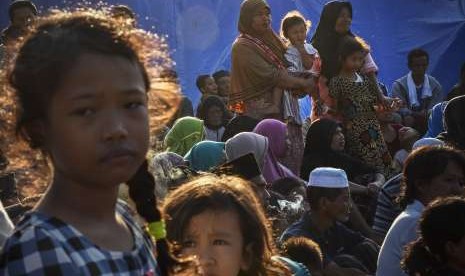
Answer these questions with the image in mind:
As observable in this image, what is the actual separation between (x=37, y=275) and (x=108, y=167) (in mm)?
285

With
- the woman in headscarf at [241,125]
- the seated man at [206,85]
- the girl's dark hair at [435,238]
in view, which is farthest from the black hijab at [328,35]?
the girl's dark hair at [435,238]

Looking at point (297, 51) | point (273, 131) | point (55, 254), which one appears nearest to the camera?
point (55, 254)

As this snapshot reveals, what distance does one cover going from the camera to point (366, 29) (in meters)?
11.9

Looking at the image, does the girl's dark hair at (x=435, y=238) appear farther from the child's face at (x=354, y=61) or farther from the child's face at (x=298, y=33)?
the child's face at (x=298, y=33)

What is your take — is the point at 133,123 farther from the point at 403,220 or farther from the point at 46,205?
the point at 403,220

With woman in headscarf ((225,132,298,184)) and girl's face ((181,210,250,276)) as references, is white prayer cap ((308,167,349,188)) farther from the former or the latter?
girl's face ((181,210,250,276))

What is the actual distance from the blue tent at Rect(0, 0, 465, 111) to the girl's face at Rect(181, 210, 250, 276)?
7.89 meters

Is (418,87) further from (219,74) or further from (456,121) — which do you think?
(456,121)

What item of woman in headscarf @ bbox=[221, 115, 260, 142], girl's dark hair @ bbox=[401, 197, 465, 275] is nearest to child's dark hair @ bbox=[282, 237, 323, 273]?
girl's dark hair @ bbox=[401, 197, 465, 275]

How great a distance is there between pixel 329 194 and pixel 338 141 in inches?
49.4

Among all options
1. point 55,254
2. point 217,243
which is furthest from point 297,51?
point 55,254

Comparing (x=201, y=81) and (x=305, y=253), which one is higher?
(x=201, y=81)

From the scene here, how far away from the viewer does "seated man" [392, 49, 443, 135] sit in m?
10.7

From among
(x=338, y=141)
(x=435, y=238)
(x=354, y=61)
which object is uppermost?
(x=354, y=61)
